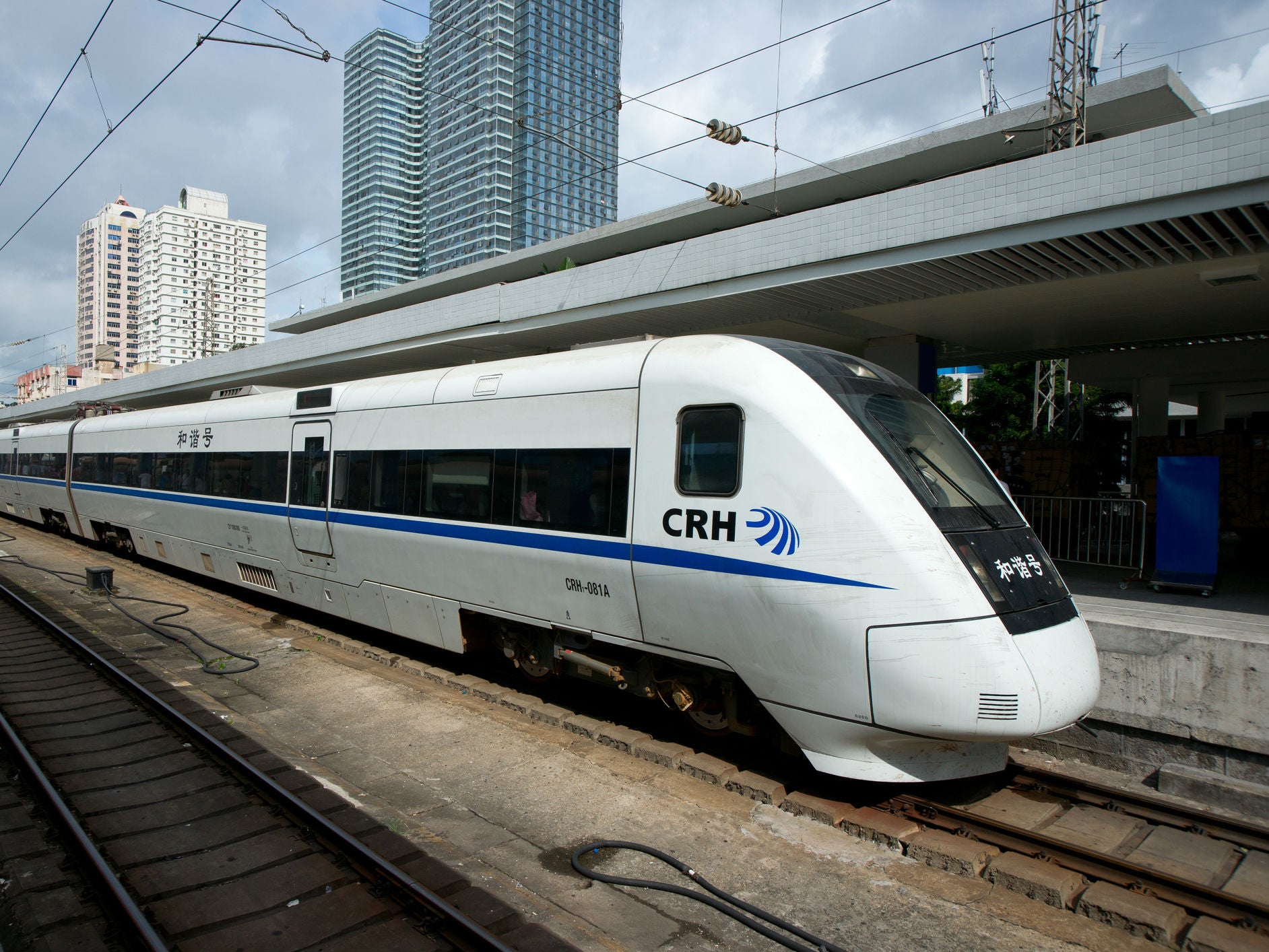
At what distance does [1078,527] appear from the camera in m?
11.3

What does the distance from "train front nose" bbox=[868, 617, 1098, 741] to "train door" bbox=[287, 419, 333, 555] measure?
6.94 meters

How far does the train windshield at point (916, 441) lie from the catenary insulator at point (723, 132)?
13.8ft

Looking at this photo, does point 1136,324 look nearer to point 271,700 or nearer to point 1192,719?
point 1192,719

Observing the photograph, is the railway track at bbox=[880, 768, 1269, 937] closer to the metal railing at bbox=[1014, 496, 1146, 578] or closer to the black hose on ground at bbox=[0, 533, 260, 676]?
the metal railing at bbox=[1014, 496, 1146, 578]

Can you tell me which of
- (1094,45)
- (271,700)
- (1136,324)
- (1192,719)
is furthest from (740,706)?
(1094,45)

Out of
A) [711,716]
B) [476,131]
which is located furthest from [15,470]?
[711,716]

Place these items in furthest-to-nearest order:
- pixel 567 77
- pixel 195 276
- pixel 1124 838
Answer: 1. pixel 195 276
2. pixel 567 77
3. pixel 1124 838

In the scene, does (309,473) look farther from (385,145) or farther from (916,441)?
Result: (385,145)

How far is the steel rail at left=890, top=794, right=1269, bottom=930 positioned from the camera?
13.2ft

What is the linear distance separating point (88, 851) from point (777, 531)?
4414mm

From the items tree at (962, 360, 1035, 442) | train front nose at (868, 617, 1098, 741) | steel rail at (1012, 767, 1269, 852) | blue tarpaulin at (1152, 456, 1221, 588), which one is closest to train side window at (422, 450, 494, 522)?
train front nose at (868, 617, 1098, 741)

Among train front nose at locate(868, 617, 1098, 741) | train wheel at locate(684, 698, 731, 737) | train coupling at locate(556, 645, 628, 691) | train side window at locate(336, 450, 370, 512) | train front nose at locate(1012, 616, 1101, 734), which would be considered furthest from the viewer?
train side window at locate(336, 450, 370, 512)

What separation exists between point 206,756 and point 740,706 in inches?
163

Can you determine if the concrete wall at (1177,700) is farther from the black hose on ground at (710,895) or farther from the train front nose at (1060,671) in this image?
the black hose on ground at (710,895)
